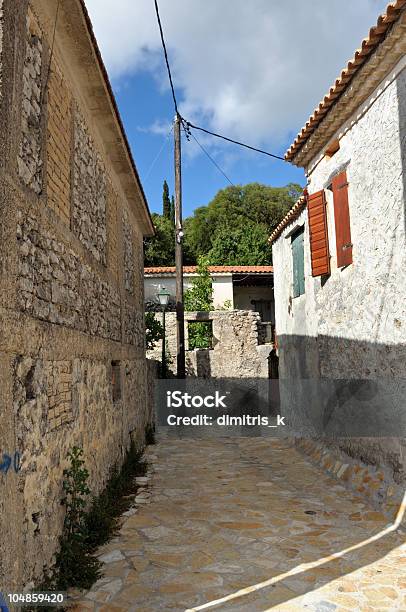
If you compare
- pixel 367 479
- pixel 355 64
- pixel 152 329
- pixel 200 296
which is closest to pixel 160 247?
pixel 200 296

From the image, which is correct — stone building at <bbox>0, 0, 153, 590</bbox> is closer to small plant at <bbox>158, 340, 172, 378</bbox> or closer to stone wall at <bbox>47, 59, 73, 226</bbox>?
stone wall at <bbox>47, 59, 73, 226</bbox>

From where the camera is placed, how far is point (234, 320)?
15570 millimetres

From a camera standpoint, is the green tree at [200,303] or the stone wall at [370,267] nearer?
the stone wall at [370,267]

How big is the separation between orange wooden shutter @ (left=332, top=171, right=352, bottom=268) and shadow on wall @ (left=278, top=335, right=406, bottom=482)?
1.20 m

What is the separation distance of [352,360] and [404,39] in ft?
13.0

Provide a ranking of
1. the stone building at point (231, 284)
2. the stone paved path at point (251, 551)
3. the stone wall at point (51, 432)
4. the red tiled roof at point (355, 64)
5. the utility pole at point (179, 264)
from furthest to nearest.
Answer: the stone building at point (231, 284), the utility pole at point (179, 264), the red tiled roof at point (355, 64), the stone paved path at point (251, 551), the stone wall at point (51, 432)

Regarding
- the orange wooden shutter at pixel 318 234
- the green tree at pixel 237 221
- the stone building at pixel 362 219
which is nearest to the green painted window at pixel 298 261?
the stone building at pixel 362 219

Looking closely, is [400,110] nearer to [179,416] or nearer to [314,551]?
[314,551]

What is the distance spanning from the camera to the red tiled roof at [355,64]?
5064 millimetres

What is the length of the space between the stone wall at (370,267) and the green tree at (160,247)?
67.5 ft

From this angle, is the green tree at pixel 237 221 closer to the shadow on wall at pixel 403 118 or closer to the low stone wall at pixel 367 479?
the low stone wall at pixel 367 479

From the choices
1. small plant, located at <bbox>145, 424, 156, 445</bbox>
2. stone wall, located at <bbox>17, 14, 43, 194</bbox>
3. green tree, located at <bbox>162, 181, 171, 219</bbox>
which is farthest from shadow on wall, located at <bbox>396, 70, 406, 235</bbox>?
green tree, located at <bbox>162, 181, 171, 219</bbox>

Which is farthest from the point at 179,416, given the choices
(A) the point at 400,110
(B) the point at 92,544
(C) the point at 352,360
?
(A) the point at 400,110

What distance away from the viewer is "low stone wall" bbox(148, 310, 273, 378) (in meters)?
15.2
